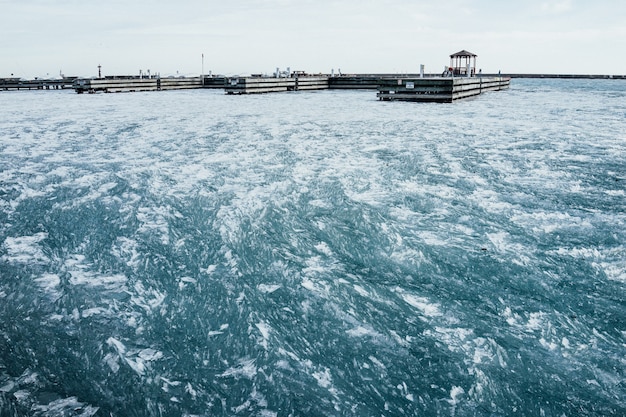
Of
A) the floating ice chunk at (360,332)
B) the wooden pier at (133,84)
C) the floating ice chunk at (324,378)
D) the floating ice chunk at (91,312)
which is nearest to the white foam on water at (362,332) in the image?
the floating ice chunk at (360,332)

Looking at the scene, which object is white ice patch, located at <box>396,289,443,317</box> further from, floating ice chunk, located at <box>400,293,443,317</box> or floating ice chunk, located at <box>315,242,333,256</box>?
floating ice chunk, located at <box>315,242,333,256</box>

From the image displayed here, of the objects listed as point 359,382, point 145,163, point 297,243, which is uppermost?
point 145,163

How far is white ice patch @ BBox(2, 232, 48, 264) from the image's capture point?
5207 millimetres

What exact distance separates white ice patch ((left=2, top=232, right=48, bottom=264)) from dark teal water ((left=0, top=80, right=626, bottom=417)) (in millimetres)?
42

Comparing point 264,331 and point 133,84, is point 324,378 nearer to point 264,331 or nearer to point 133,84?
point 264,331

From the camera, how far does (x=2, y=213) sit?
671 centimetres

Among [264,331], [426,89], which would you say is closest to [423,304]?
[264,331]

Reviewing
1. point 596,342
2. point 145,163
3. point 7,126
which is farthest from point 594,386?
point 7,126

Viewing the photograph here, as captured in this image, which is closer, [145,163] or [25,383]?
[25,383]

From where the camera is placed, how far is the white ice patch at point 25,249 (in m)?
5.21

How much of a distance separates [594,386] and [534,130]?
42.3ft

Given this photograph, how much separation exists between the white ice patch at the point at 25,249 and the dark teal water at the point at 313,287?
0.04 m

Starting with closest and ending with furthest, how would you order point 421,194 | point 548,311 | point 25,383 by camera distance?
point 25,383
point 548,311
point 421,194

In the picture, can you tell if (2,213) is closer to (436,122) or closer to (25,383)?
(25,383)
